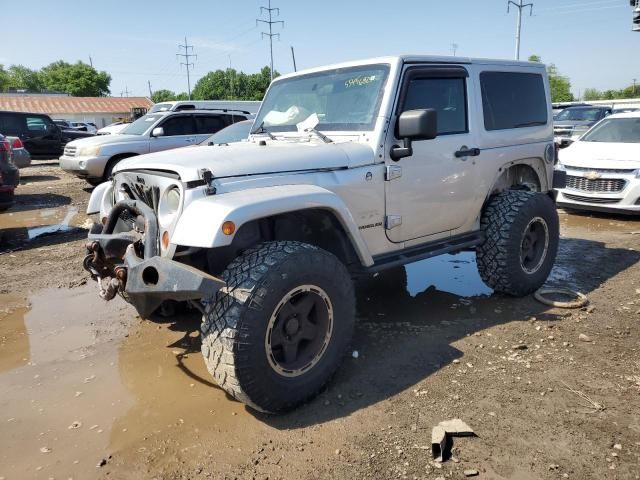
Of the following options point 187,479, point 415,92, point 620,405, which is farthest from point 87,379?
point 620,405

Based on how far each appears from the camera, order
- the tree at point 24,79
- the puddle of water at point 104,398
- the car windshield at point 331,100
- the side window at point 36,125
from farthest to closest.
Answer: the tree at point 24,79 → the side window at point 36,125 → the car windshield at point 331,100 → the puddle of water at point 104,398

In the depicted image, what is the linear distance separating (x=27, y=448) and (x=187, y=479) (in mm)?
953

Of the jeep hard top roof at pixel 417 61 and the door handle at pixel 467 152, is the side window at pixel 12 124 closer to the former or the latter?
the jeep hard top roof at pixel 417 61

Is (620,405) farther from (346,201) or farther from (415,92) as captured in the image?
(415,92)

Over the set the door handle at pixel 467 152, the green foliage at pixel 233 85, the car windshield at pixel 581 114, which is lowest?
the door handle at pixel 467 152

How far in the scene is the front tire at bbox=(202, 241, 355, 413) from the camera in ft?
8.54

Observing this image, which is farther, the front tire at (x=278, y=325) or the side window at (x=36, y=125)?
the side window at (x=36, y=125)

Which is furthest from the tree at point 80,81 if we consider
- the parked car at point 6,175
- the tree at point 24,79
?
the parked car at point 6,175

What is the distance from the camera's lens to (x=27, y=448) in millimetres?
2643

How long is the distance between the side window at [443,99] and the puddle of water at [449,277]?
1.66 m

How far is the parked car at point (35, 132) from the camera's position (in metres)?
16.5

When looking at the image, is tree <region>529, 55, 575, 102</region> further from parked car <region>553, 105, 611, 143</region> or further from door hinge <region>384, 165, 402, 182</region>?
door hinge <region>384, 165, 402, 182</region>

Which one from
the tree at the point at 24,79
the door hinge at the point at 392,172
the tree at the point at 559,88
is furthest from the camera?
the tree at the point at 24,79

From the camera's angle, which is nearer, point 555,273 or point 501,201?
point 501,201
